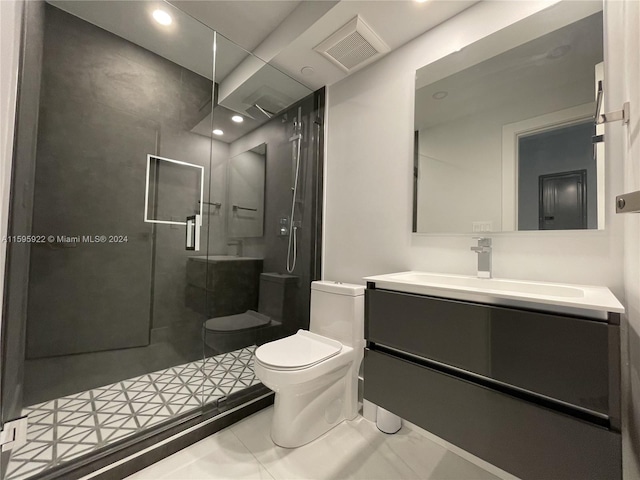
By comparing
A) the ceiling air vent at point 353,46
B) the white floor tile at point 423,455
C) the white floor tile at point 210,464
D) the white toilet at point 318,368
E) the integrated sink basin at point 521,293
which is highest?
the ceiling air vent at point 353,46

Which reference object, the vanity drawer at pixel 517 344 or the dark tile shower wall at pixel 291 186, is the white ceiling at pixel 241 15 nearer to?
the dark tile shower wall at pixel 291 186

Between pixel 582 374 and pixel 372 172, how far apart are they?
149 cm

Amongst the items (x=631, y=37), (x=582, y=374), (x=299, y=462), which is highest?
(x=631, y=37)

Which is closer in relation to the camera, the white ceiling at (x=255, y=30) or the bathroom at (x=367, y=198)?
the bathroom at (x=367, y=198)

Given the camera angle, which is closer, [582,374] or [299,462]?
[582,374]

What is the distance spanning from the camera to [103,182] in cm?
183

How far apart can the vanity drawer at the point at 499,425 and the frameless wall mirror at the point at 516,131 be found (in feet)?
2.69

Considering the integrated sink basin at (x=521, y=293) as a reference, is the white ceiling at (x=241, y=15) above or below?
above

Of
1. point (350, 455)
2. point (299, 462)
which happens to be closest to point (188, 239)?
point (299, 462)

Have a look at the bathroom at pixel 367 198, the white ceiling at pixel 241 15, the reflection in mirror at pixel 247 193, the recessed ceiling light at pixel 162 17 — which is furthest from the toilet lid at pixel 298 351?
the recessed ceiling light at pixel 162 17

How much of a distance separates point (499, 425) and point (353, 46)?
2.10 meters

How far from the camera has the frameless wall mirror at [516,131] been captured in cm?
117

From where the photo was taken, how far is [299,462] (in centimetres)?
131

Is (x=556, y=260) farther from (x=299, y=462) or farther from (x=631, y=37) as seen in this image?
(x=299, y=462)
